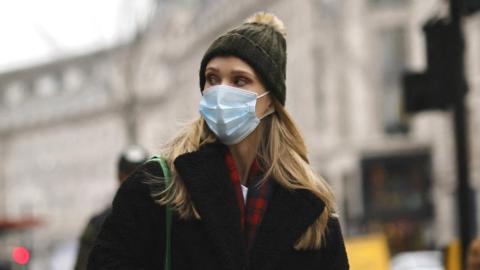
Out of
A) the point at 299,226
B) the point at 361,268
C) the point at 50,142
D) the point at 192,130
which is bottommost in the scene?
the point at 50,142

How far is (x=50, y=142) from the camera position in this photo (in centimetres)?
11969

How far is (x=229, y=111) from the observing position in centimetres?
327

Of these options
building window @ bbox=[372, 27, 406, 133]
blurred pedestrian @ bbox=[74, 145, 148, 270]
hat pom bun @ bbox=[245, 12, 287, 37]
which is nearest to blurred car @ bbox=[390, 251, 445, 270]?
blurred pedestrian @ bbox=[74, 145, 148, 270]

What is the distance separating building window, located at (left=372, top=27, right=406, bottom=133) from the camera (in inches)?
1618

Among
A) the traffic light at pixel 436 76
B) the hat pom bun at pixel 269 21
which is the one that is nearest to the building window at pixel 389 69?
the traffic light at pixel 436 76

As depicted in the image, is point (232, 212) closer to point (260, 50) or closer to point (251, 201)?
point (251, 201)

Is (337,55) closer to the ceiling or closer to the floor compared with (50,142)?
closer to the ceiling

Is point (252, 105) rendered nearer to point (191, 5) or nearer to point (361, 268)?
point (361, 268)

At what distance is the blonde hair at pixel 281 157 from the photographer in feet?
10.5

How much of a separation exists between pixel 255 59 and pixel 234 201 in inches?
16.4

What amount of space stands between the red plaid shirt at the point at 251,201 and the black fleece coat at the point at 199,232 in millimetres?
25

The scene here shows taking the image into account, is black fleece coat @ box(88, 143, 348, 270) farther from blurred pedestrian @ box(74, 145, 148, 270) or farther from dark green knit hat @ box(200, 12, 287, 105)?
blurred pedestrian @ box(74, 145, 148, 270)

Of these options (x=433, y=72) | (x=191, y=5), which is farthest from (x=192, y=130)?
(x=191, y=5)

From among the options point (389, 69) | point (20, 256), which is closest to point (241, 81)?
point (20, 256)
